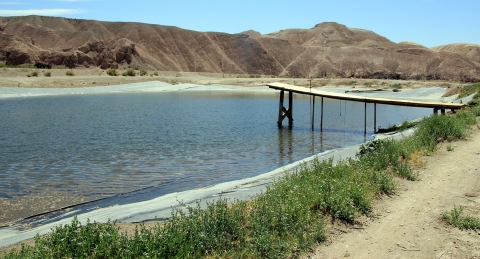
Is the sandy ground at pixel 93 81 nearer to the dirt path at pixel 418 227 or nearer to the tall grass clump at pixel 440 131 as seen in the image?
the tall grass clump at pixel 440 131

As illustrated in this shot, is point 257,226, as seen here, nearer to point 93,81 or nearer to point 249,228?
point 249,228

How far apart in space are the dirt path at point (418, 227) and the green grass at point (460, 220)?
0.10m

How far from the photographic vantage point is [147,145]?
15711mm

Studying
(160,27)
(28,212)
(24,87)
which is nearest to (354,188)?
(28,212)

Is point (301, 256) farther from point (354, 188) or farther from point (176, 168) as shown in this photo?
point (176, 168)

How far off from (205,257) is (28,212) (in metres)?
4.71

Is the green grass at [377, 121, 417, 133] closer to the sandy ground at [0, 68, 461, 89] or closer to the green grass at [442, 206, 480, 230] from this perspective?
the green grass at [442, 206, 480, 230]

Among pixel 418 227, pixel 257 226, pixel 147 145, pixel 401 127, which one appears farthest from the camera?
pixel 401 127

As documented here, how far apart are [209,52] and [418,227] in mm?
89986

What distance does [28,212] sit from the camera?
8359mm

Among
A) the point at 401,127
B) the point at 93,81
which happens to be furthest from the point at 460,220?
the point at 93,81

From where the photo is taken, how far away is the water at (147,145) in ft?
35.7

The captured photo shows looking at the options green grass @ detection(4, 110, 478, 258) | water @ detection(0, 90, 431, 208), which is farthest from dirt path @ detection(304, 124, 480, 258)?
water @ detection(0, 90, 431, 208)

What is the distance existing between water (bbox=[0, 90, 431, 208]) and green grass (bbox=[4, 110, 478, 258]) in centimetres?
387
